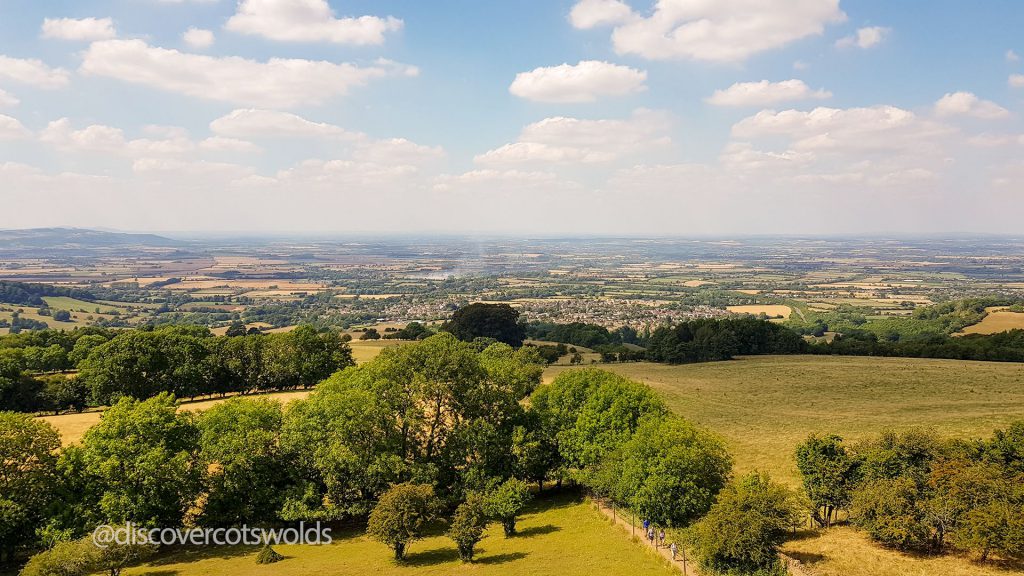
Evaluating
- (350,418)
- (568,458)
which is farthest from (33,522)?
(568,458)

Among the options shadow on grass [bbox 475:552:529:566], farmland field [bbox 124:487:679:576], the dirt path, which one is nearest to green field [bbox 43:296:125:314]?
farmland field [bbox 124:487:679:576]

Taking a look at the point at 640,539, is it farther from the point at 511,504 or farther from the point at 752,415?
the point at 752,415

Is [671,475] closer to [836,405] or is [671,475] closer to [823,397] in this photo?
[836,405]

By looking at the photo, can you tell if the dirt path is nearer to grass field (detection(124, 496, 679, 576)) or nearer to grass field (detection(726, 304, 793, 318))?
grass field (detection(124, 496, 679, 576))

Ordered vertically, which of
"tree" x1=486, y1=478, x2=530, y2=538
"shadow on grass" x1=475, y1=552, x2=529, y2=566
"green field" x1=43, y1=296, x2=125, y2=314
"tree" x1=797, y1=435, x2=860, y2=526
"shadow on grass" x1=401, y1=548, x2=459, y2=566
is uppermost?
"tree" x1=797, y1=435, x2=860, y2=526

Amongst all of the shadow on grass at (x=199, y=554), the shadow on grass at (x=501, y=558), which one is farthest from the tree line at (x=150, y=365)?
the shadow on grass at (x=501, y=558)

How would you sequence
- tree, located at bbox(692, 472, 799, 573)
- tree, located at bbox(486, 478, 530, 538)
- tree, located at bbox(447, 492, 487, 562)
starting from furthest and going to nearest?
tree, located at bbox(486, 478, 530, 538), tree, located at bbox(447, 492, 487, 562), tree, located at bbox(692, 472, 799, 573)

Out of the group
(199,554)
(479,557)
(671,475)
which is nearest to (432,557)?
(479,557)
